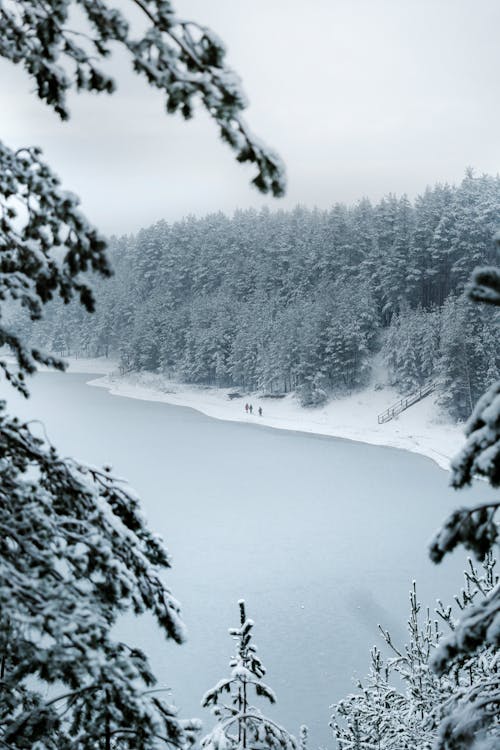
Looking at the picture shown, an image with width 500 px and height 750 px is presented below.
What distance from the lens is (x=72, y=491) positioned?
369 centimetres

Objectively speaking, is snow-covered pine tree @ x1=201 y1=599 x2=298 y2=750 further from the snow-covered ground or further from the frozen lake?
the snow-covered ground

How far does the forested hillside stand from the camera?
50062 mm

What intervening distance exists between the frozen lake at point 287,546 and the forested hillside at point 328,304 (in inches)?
489

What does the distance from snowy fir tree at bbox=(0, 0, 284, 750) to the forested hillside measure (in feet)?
138

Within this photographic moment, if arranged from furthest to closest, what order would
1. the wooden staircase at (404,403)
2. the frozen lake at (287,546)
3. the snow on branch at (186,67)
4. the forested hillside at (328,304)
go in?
the forested hillside at (328,304), the wooden staircase at (404,403), the frozen lake at (287,546), the snow on branch at (186,67)

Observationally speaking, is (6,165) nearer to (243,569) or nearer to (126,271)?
(243,569)

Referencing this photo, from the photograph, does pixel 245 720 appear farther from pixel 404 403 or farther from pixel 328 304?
pixel 328 304

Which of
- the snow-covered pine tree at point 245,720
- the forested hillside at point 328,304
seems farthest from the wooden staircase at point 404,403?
the snow-covered pine tree at point 245,720

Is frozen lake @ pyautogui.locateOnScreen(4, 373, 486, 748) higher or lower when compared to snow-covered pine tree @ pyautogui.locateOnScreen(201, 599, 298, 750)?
higher

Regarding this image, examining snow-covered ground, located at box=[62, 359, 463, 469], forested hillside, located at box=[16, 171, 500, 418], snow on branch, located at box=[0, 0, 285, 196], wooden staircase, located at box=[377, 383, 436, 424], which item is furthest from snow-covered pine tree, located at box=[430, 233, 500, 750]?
wooden staircase, located at box=[377, 383, 436, 424]

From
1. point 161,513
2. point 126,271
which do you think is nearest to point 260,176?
point 161,513

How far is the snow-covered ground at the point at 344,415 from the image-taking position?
40875mm

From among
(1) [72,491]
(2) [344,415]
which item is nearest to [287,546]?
(1) [72,491]

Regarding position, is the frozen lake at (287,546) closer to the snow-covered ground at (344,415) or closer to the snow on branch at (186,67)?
the snow-covered ground at (344,415)
